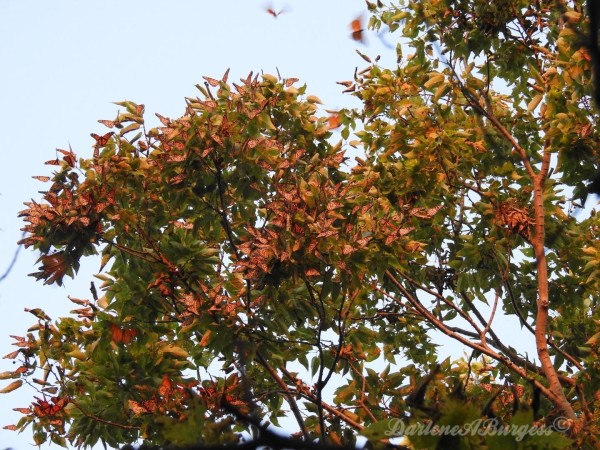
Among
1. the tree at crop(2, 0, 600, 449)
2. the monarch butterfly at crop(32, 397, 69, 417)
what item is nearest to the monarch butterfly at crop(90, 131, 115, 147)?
the tree at crop(2, 0, 600, 449)

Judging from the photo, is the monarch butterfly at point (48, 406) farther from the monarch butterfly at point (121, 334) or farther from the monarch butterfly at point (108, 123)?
the monarch butterfly at point (108, 123)

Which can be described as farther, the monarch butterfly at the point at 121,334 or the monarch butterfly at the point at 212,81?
the monarch butterfly at the point at 212,81

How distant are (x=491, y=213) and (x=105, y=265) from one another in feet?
11.7

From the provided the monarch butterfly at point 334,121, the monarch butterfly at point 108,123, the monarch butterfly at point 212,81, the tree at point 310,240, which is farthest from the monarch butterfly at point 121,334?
the monarch butterfly at point 334,121

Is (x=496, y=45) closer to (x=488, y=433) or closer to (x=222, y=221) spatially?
(x=222, y=221)

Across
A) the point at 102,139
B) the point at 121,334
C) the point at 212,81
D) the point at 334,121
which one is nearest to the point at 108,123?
the point at 102,139

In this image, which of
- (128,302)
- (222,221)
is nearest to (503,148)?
(222,221)

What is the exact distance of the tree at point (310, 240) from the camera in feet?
20.5

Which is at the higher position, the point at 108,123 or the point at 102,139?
the point at 108,123

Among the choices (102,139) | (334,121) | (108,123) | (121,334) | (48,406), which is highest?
(334,121)

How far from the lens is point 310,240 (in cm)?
578

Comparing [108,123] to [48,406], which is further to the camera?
[108,123]

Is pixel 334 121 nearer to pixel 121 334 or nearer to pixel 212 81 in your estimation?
pixel 212 81

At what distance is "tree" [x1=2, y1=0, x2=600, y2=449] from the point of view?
20.5ft
